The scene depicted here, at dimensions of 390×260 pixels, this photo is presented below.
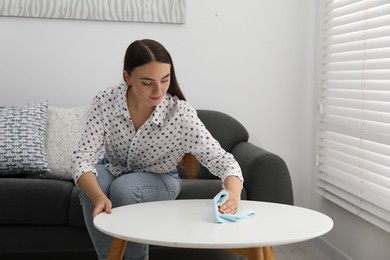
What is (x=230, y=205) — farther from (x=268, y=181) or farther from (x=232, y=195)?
(x=268, y=181)

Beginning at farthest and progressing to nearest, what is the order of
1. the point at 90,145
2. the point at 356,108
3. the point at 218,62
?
the point at 218,62 < the point at 356,108 < the point at 90,145

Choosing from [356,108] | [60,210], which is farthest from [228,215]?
[356,108]

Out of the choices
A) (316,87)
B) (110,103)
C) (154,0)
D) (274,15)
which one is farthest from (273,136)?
(110,103)

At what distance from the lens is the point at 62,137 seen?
9.45 feet

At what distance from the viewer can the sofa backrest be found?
3037mm

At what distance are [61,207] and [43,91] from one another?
38.9 inches

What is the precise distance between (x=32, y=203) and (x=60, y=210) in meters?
0.12

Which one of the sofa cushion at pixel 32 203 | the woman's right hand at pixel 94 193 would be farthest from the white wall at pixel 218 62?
the woman's right hand at pixel 94 193

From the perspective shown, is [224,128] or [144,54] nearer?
[144,54]

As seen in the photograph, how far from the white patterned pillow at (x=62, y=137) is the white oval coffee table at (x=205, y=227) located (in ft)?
3.59

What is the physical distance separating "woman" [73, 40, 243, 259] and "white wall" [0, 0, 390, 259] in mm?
1196

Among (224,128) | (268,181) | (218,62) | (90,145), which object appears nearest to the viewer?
(90,145)

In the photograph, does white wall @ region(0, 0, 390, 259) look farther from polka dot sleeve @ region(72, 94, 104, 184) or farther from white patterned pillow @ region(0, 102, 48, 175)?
polka dot sleeve @ region(72, 94, 104, 184)

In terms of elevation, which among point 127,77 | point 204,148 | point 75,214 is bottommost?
point 75,214
